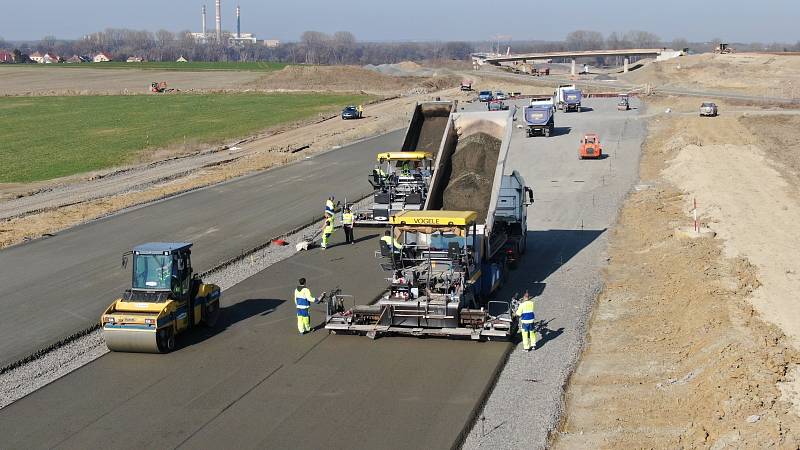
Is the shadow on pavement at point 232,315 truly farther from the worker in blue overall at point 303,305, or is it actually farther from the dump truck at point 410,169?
the dump truck at point 410,169

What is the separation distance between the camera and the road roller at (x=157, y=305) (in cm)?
1970

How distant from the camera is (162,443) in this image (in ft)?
50.3

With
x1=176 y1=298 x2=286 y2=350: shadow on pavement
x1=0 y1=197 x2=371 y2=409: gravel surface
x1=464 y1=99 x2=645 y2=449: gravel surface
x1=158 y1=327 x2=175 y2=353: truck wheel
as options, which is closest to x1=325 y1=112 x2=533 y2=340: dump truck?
x1=464 y1=99 x2=645 y2=449: gravel surface

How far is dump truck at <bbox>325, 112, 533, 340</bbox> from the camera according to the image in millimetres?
20578

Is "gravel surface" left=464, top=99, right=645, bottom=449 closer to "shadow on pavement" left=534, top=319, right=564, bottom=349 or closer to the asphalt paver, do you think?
"shadow on pavement" left=534, top=319, right=564, bottom=349

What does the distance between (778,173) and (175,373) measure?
37896 millimetres

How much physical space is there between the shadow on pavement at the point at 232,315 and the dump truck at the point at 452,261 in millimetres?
2198

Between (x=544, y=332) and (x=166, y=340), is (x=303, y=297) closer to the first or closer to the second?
(x=166, y=340)

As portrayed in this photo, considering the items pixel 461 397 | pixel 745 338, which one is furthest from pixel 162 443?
pixel 745 338

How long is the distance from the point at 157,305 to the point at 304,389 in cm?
440

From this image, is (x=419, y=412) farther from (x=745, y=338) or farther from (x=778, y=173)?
(x=778, y=173)

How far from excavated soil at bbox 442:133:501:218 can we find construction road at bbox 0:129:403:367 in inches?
323

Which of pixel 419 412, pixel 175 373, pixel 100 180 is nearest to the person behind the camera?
pixel 419 412

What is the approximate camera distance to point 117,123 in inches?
3374
